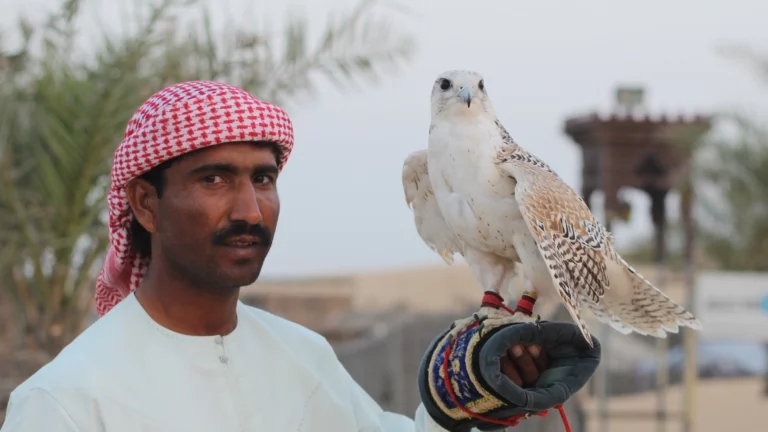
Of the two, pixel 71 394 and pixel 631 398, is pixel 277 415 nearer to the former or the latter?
pixel 71 394

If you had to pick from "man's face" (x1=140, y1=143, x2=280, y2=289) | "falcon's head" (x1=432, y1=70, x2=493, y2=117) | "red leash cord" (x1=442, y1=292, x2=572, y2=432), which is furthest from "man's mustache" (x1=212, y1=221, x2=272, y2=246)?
"falcon's head" (x1=432, y1=70, x2=493, y2=117)

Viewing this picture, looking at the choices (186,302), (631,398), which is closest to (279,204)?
(186,302)

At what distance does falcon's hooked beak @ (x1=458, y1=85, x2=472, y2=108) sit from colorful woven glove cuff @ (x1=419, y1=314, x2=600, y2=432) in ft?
1.68

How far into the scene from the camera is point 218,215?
2.09m

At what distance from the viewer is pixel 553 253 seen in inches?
92.0

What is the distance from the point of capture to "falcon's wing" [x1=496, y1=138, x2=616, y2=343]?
90.5 inches

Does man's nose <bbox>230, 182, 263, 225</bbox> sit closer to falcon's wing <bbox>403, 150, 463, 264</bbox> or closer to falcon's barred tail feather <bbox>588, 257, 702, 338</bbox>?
falcon's wing <bbox>403, 150, 463, 264</bbox>

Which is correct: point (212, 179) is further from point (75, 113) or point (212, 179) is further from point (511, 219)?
point (75, 113)

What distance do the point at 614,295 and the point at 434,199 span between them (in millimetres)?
507

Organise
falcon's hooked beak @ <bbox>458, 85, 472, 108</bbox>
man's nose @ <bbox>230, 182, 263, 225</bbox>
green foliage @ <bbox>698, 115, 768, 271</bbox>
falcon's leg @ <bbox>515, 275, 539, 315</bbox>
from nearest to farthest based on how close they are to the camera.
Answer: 1. man's nose @ <bbox>230, 182, 263, 225</bbox>
2. falcon's leg @ <bbox>515, 275, 539, 315</bbox>
3. falcon's hooked beak @ <bbox>458, 85, 472, 108</bbox>
4. green foliage @ <bbox>698, 115, 768, 271</bbox>

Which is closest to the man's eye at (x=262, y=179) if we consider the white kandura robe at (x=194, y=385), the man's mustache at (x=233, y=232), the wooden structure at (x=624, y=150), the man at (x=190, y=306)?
the man at (x=190, y=306)

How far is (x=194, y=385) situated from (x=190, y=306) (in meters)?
0.17

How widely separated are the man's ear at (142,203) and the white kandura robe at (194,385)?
0.17 m

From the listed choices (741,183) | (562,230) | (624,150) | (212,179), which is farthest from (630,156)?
(212,179)
